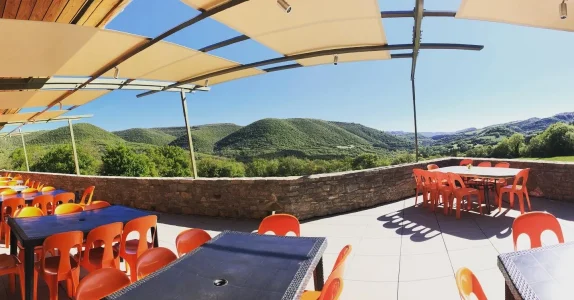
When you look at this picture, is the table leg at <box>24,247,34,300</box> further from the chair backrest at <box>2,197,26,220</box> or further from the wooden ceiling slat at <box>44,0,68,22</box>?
the chair backrest at <box>2,197,26,220</box>

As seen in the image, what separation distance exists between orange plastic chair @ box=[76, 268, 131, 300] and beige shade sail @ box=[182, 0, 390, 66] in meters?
2.25

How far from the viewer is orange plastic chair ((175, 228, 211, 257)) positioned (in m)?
2.51

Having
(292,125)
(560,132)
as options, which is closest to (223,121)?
(292,125)

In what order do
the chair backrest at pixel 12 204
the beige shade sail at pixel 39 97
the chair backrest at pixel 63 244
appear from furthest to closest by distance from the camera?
the beige shade sail at pixel 39 97 → the chair backrest at pixel 12 204 → the chair backrest at pixel 63 244

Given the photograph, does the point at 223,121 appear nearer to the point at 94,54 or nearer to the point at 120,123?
the point at 120,123

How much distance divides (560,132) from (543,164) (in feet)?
65.8

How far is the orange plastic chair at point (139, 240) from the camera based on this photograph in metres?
2.91

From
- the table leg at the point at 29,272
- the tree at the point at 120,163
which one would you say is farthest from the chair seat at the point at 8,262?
the tree at the point at 120,163

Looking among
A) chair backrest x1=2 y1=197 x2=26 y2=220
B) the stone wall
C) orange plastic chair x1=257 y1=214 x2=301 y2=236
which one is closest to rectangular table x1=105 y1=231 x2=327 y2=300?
orange plastic chair x1=257 y1=214 x2=301 y2=236

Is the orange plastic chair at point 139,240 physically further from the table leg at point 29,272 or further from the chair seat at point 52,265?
the table leg at point 29,272

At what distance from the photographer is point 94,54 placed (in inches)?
148

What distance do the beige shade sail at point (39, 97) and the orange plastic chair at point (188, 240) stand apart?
4725mm

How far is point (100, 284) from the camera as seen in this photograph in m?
1.71

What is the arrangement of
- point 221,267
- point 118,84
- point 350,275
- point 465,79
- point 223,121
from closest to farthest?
1. point 221,267
2. point 350,275
3. point 118,84
4. point 223,121
5. point 465,79
